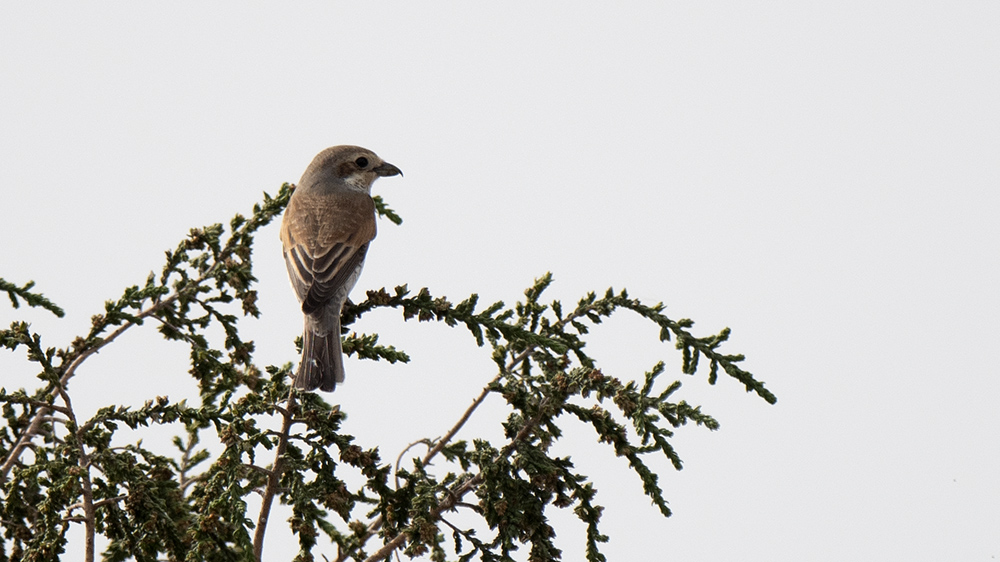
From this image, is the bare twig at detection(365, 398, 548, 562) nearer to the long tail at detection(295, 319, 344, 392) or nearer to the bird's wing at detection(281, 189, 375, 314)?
the long tail at detection(295, 319, 344, 392)

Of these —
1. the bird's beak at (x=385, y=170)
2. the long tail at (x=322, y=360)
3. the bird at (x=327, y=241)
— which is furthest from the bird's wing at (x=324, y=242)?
the bird's beak at (x=385, y=170)

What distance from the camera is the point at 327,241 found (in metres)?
7.60

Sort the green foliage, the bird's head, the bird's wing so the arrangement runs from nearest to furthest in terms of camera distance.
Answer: the green foliage, the bird's wing, the bird's head

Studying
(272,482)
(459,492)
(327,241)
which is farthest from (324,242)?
(459,492)

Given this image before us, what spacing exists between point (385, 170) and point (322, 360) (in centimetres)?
345

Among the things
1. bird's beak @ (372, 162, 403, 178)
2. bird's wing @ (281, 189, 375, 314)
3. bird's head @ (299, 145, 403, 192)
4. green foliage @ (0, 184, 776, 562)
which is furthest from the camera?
bird's beak @ (372, 162, 403, 178)

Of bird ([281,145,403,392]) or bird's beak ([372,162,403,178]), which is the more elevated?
bird's beak ([372,162,403,178])

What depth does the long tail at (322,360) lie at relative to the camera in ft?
18.6

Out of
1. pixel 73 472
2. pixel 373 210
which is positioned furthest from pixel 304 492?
pixel 373 210

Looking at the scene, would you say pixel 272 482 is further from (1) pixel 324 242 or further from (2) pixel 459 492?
(1) pixel 324 242

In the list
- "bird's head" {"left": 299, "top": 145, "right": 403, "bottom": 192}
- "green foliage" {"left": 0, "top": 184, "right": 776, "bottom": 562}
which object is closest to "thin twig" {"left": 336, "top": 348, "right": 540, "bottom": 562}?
"green foliage" {"left": 0, "top": 184, "right": 776, "bottom": 562}

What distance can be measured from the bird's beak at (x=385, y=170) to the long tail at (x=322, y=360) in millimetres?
2741

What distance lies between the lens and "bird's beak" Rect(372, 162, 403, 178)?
30.0 ft

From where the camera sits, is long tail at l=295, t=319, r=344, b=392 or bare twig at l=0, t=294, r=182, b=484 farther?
long tail at l=295, t=319, r=344, b=392
